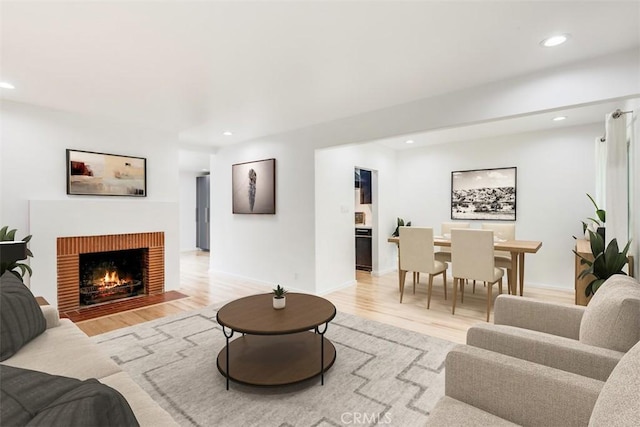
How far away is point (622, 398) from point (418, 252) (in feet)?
11.1

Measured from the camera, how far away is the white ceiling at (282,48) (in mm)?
1884

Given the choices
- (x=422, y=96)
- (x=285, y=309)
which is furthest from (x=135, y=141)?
(x=422, y=96)

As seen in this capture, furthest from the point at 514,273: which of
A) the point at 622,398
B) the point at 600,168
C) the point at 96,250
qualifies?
the point at 96,250

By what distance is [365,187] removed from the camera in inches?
258

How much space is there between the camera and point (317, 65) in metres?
2.60

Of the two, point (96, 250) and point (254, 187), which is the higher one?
point (254, 187)

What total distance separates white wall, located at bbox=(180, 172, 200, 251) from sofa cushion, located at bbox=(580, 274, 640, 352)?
30.6 feet

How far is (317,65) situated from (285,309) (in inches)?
79.8

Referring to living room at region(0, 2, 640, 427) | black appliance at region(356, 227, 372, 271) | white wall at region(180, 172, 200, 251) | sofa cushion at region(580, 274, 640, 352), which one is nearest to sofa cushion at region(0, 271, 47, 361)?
living room at region(0, 2, 640, 427)

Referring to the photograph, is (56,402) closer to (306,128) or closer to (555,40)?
(555,40)

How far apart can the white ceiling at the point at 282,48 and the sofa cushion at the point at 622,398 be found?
1903mm

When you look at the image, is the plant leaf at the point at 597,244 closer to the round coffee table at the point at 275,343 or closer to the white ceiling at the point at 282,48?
the white ceiling at the point at 282,48

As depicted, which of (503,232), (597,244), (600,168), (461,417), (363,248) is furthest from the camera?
(363,248)

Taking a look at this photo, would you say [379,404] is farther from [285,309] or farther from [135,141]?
[135,141]
